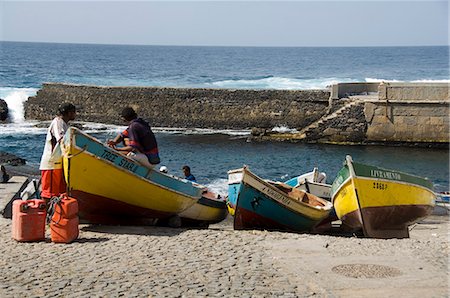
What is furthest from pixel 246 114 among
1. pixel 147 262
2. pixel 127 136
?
pixel 147 262

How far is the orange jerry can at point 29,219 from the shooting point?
9719 mm

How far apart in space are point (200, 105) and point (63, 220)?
24.8 meters

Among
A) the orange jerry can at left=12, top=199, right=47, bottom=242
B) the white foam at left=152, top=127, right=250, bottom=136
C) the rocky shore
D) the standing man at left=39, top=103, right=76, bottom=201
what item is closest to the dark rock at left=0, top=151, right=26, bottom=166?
the rocky shore

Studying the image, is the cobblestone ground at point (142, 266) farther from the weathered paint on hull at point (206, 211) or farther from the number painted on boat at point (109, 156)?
the weathered paint on hull at point (206, 211)

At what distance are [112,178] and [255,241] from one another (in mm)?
2147

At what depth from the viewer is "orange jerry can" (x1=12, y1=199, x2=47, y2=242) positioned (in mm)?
Answer: 9719

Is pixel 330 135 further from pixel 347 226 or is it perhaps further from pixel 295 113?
pixel 347 226

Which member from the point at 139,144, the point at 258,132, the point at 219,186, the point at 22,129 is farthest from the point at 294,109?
the point at 139,144

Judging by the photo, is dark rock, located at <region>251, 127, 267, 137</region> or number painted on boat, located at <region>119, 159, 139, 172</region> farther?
dark rock, located at <region>251, 127, 267, 137</region>

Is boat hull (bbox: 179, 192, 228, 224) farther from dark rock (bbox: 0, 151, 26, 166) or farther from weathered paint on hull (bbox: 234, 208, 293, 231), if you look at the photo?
dark rock (bbox: 0, 151, 26, 166)

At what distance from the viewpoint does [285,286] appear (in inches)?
311

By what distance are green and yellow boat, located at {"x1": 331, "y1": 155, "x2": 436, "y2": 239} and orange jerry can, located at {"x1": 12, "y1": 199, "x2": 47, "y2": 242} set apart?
16.9 feet

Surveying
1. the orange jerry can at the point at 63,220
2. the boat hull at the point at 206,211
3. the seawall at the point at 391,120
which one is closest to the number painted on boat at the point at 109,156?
the orange jerry can at the point at 63,220

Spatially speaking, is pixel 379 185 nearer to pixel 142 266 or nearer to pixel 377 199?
pixel 377 199
